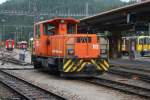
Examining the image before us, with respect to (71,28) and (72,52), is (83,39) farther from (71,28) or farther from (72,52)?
(71,28)

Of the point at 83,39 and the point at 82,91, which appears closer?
the point at 82,91

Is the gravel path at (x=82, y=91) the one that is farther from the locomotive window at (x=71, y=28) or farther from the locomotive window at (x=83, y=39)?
the locomotive window at (x=71, y=28)

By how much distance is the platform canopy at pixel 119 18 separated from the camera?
108 ft

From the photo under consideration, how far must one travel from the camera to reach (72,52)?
21125mm

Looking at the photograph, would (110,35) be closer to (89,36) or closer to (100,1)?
(89,36)

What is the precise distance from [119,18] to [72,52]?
18380mm

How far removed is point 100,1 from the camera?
8994 cm

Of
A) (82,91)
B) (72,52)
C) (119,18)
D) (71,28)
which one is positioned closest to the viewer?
(82,91)

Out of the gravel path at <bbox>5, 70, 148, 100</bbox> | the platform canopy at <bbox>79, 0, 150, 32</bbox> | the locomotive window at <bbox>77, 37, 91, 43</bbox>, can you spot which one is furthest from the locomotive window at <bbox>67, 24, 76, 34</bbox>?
the platform canopy at <bbox>79, 0, 150, 32</bbox>

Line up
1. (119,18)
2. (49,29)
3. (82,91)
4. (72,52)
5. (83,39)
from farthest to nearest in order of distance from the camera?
(119,18) → (49,29) → (83,39) → (72,52) → (82,91)

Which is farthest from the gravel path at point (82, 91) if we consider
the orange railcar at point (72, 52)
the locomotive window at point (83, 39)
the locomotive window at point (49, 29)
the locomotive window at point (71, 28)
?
the locomotive window at point (49, 29)

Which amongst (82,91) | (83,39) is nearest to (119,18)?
(83,39)

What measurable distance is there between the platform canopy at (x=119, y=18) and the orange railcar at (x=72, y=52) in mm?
8777

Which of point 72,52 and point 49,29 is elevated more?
point 49,29
